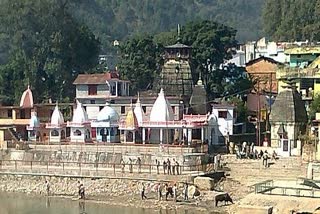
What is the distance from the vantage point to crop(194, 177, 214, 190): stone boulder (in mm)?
35031

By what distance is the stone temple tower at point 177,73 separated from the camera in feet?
158

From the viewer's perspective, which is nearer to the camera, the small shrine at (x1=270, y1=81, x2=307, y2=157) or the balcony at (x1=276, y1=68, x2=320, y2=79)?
the small shrine at (x1=270, y1=81, x2=307, y2=157)

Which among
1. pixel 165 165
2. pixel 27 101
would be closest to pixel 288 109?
pixel 165 165

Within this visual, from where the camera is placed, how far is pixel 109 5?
162m

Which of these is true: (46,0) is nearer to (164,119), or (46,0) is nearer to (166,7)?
(164,119)

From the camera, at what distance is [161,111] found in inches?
1700

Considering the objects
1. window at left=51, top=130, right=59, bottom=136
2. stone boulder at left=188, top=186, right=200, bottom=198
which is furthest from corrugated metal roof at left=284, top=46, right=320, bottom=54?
→ stone boulder at left=188, top=186, right=200, bottom=198

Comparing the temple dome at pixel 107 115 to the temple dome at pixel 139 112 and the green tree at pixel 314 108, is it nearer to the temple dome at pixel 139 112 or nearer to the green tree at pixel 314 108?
the temple dome at pixel 139 112

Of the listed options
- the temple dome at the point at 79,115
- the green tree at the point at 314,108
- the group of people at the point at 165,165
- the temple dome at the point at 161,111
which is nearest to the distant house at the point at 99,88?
the temple dome at the point at 79,115

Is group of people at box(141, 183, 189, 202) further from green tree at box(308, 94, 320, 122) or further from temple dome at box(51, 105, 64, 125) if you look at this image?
temple dome at box(51, 105, 64, 125)

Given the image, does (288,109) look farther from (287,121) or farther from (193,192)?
(193,192)

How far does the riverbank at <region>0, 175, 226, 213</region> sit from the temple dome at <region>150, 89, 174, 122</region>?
21.8ft

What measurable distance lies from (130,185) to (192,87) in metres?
12.5

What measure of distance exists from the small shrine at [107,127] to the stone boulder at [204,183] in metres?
10.2
